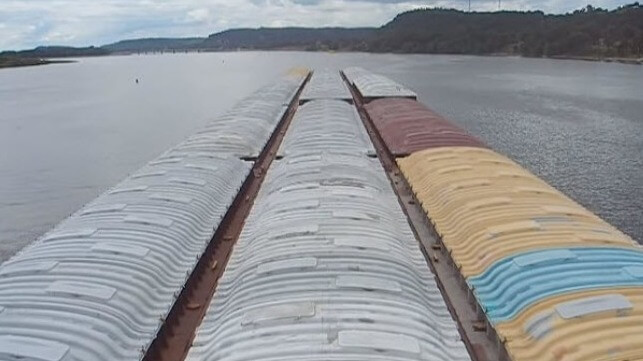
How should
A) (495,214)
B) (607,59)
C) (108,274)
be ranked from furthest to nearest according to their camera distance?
(607,59)
(495,214)
(108,274)

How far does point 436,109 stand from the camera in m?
65.1

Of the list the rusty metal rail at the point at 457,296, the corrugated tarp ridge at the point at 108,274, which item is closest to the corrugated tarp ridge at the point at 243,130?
the corrugated tarp ridge at the point at 108,274

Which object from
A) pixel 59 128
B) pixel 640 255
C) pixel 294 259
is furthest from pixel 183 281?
pixel 59 128

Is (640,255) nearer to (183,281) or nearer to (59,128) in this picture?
(183,281)

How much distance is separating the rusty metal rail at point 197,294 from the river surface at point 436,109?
13659 mm

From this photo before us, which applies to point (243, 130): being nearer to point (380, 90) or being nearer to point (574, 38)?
point (380, 90)

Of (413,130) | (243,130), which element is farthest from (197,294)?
(413,130)

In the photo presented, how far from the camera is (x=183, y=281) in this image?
14.0 meters

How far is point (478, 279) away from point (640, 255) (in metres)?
3.45

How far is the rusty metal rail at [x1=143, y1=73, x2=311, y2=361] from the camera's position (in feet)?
42.1

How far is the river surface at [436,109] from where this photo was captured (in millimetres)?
34656

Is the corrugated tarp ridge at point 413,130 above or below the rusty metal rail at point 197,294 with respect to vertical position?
above

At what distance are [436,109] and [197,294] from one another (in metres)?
53.0

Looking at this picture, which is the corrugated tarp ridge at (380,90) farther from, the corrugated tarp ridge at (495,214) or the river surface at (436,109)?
the corrugated tarp ridge at (495,214)
